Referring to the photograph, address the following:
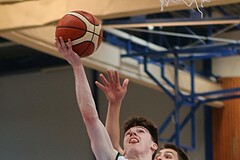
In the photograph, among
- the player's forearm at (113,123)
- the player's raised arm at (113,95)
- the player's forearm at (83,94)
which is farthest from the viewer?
the player's forearm at (113,123)

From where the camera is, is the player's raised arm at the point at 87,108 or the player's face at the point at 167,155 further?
the player's face at the point at 167,155

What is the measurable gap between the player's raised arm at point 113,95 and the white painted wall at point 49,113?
8.30 m

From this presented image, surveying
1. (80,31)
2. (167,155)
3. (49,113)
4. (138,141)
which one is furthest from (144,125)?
(49,113)

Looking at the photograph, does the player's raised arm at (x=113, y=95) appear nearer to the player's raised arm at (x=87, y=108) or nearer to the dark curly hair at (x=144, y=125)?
the dark curly hair at (x=144, y=125)

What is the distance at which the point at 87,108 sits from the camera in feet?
9.55

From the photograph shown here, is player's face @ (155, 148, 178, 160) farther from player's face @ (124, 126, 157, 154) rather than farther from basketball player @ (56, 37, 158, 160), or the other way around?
basketball player @ (56, 37, 158, 160)

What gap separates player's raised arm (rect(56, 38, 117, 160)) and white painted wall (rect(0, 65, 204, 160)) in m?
8.95

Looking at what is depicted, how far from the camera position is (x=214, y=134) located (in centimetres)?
1162

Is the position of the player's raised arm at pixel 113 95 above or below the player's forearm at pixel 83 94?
below

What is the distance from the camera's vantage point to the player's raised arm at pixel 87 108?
288 cm

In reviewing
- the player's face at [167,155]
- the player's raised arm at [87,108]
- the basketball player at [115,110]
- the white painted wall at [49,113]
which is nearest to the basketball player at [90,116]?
the player's raised arm at [87,108]

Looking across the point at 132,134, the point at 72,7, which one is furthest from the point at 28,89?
the point at 132,134

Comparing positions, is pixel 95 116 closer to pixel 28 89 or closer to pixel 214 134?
pixel 214 134

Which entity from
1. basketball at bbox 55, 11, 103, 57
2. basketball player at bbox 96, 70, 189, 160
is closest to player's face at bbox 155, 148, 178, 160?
basketball player at bbox 96, 70, 189, 160
